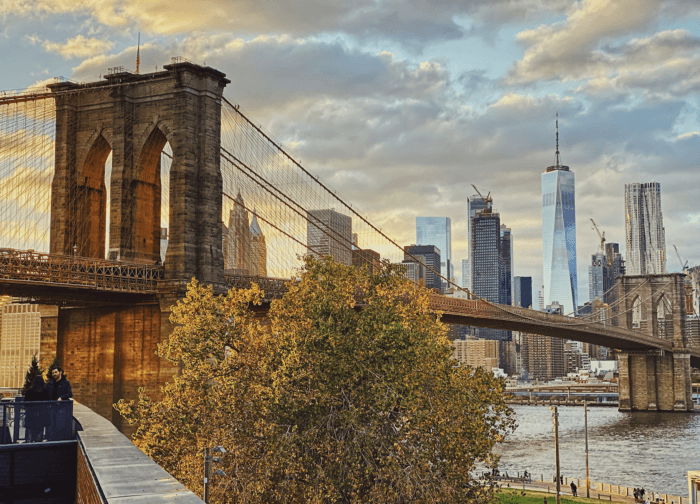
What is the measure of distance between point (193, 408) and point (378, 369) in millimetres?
6393

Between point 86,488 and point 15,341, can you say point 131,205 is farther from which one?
point 15,341

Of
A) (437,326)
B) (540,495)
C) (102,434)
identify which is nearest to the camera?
(102,434)

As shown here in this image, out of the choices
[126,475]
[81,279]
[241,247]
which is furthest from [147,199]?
[126,475]

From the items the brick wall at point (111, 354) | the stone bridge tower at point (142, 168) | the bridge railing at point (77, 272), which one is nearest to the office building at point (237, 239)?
the stone bridge tower at point (142, 168)

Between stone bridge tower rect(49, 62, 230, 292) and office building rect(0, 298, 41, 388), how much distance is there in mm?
138589

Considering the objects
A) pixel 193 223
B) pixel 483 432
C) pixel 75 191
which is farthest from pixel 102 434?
pixel 75 191

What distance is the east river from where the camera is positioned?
67.8 meters

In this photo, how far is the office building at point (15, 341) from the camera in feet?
597

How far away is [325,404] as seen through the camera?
24469mm

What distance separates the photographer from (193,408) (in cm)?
2656

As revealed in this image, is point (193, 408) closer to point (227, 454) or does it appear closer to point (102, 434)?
point (227, 454)

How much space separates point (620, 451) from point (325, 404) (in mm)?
69740

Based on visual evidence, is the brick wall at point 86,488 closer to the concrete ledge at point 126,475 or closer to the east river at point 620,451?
the concrete ledge at point 126,475

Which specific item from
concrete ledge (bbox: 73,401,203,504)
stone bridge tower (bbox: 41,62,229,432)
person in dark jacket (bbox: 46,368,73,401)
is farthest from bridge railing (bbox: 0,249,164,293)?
concrete ledge (bbox: 73,401,203,504)
